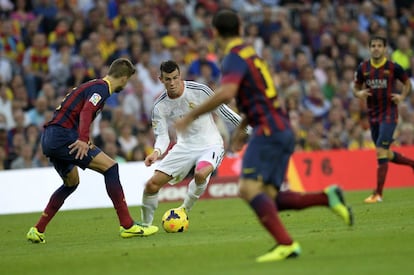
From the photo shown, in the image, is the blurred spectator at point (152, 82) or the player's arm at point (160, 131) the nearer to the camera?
the player's arm at point (160, 131)

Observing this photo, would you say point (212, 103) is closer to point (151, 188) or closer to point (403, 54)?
point (151, 188)

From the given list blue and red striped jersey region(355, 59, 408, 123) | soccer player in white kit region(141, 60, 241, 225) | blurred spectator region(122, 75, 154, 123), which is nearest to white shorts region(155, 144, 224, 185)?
soccer player in white kit region(141, 60, 241, 225)

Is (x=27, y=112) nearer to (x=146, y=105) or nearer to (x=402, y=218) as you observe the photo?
(x=146, y=105)

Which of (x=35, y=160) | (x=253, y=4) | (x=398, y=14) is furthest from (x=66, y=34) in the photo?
(x=398, y=14)

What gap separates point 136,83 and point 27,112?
268 centimetres

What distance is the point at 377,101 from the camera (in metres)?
16.4

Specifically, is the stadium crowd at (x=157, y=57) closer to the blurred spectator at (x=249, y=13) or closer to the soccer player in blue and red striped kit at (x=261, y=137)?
the blurred spectator at (x=249, y=13)

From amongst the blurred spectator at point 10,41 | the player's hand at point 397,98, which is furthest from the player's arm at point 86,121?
the blurred spectator at point 10,41

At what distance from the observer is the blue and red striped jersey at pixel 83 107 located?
38.2ft

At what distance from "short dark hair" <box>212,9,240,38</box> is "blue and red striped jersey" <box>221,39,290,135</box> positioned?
0.28 ft

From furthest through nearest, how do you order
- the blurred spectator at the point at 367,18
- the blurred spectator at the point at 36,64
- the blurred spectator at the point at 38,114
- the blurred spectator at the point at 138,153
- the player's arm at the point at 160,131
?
the blurred spectator at the point at 367,18
the blurred spectator at the point at 36,64
the blurred spectator at the point at 138,153
the blurred spectator at the point at 38,114
the player's arm at the point at 160,131

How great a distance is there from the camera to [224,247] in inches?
399

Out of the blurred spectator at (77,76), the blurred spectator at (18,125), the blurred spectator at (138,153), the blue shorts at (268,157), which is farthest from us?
the blurred spectator at (77,76)

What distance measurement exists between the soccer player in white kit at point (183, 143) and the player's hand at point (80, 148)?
1.23m
